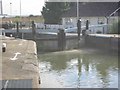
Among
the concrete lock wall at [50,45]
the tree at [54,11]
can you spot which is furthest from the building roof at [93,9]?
the concrete lock wall at [50,45]

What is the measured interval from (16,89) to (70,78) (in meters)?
8.57

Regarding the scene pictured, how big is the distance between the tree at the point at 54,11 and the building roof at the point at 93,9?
177 centimetres

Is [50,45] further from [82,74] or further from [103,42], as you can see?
[82,74]

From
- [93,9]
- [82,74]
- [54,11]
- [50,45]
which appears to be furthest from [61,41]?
[93,9]

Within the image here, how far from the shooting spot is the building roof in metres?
49.8

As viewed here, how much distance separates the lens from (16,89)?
6.36m

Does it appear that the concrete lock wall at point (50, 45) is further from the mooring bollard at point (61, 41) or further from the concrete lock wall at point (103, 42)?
the concrete lock wall at point (103, 42)

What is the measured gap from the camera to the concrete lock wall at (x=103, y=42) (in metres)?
26.7

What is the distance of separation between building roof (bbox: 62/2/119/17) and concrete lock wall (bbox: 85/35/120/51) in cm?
1818

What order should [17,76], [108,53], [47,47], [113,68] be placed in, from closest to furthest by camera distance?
[17,76], [113,68], [108,53], [47,47]

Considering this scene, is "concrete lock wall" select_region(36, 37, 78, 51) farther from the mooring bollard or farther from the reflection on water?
the reflection on water

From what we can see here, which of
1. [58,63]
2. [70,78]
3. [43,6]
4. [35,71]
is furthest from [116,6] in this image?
[35,71]

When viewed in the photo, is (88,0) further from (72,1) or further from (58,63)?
(58,63)

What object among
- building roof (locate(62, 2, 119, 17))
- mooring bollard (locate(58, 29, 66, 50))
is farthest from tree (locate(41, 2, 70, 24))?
mooring bollard (locate(58, 29, 66, 50))
